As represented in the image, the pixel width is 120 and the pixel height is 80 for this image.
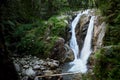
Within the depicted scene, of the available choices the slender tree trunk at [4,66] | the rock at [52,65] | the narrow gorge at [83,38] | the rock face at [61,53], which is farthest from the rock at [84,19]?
the slender tree trunk at [4,66]

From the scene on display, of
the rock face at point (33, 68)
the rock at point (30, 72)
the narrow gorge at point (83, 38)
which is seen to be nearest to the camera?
the rock face at point (33, 68)

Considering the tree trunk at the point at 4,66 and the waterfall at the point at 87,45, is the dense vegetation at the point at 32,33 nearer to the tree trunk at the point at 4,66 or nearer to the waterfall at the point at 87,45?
the waterfall at the point at 87,45

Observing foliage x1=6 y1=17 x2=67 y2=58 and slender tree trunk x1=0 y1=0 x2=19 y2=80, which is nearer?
slender tree trunk x1=0 y1=0 x2=19 y2=80

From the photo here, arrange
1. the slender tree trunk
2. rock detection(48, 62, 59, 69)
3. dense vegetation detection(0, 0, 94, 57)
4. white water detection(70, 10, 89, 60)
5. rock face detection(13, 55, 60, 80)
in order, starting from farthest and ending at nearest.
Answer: white water detection(70, 10, 89, 60)
dense vegetation detection(0, 0, 94, 57)
rock detection(48, 62, 59, 69)
rock face detection(13, 55, 60, 80)
the slender tree trunk

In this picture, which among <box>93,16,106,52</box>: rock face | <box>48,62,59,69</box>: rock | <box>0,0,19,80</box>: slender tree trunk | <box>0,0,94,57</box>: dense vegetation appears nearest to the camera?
<box>0,0,19,80</box>: slender tree trunk

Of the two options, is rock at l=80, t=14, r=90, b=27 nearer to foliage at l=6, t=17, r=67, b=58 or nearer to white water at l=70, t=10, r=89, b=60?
white water at l=70, t=10, r=89, b=60

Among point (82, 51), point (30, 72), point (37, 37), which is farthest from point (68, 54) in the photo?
point (30, 72)

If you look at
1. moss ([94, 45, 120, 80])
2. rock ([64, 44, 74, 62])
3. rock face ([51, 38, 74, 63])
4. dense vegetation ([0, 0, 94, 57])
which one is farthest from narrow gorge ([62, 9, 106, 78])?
moss ([94, 45, 120, 80])

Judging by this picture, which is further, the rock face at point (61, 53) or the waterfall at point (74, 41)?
the waterfall at point (74, 41)

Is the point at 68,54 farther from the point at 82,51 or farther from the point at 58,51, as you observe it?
the point at 82,51

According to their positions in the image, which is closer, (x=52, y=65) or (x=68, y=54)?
(x=52, y=65)

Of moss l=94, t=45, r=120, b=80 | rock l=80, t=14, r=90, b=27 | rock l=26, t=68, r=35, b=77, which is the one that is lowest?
rock l=26, t=68, r=35, b=77

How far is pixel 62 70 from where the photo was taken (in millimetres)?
11539

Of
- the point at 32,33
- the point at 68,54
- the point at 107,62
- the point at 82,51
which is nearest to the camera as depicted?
the point at 107,62
